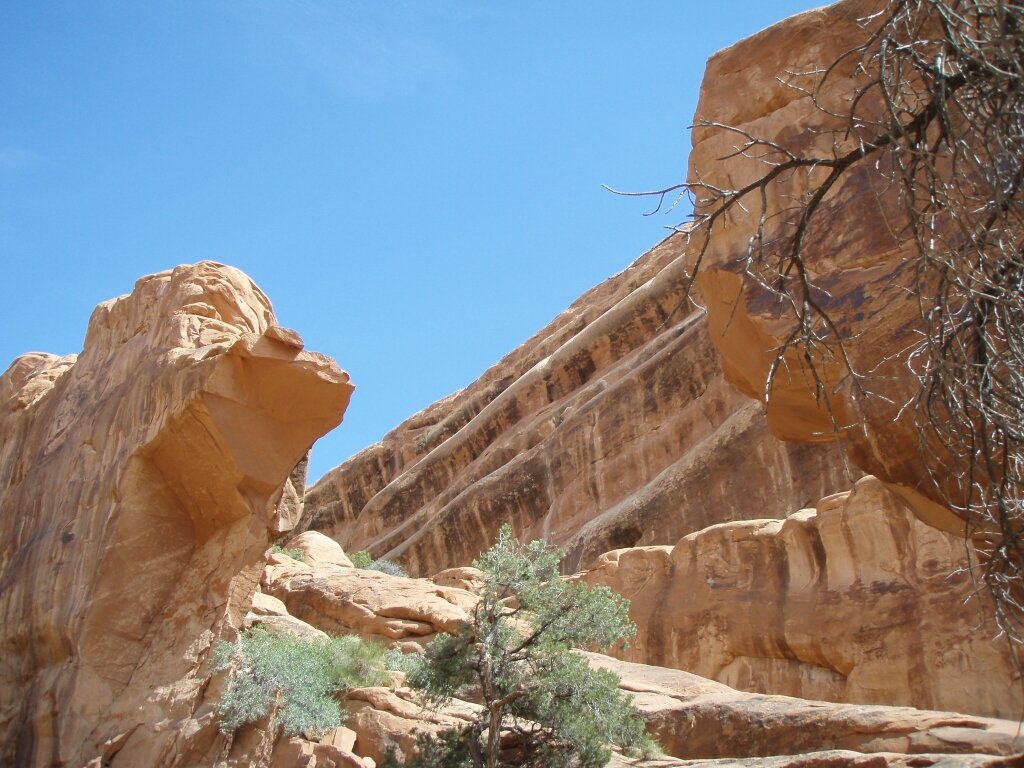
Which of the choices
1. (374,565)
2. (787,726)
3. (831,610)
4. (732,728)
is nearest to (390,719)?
(732,728)

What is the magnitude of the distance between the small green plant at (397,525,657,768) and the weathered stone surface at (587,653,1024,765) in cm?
64

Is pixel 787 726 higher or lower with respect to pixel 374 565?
lower

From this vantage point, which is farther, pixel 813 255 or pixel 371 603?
pixel 371 603

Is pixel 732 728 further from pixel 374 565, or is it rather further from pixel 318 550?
pixel 374 565

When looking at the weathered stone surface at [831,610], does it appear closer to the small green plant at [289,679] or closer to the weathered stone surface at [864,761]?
the weathered stone surface at [864,761]

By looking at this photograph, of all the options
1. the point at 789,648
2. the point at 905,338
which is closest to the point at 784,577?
the point at 789,648

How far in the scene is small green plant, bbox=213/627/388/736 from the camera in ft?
40.5

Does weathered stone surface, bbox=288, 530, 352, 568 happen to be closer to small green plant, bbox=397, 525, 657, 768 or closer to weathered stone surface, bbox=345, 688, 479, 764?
weathered stone surface, bbox=345, 688, 479, 764

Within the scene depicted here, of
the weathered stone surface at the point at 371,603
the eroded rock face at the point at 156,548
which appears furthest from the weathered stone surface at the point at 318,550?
the eroded rock face at the point at 156,548

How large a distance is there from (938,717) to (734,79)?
771 cm

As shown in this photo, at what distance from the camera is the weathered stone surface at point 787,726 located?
10.0m

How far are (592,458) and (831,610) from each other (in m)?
12.9

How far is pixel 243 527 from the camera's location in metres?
12.9

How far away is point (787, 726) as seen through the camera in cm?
1180
